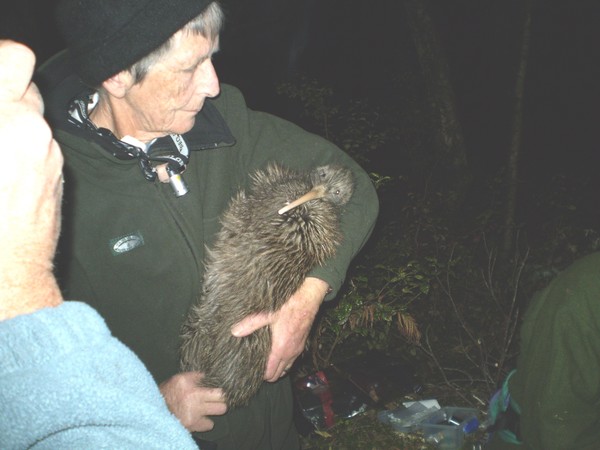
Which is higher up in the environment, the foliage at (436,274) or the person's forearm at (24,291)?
the person's forearm at (24,291)

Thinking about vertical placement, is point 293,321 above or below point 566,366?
above

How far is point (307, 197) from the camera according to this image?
2.09 metres

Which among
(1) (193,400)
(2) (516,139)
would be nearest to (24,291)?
(1) (193,400)

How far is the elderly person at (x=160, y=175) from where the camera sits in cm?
174

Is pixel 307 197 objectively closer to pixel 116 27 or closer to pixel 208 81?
pixel 208 81

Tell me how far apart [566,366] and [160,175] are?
7.86 feet

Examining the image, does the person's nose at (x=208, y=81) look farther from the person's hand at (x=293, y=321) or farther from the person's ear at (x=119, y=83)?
the person's hand at (x=293, y=321)

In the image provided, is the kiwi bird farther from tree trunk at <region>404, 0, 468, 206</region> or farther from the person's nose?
tree trunk at <region>404, 0, 468, 206</region>

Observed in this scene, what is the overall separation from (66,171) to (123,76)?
1.56ft

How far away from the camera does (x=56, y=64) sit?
6.39ft

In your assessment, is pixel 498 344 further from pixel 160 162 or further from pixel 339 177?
pixel 160 162

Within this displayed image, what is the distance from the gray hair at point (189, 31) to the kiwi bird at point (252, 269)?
0.70m

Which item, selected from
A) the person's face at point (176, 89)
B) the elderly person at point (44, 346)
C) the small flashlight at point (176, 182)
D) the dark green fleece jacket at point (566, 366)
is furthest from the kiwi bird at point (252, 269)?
the dark green fleece jacket at point (566, 366)

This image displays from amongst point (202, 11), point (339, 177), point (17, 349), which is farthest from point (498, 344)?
point (17, 349)
